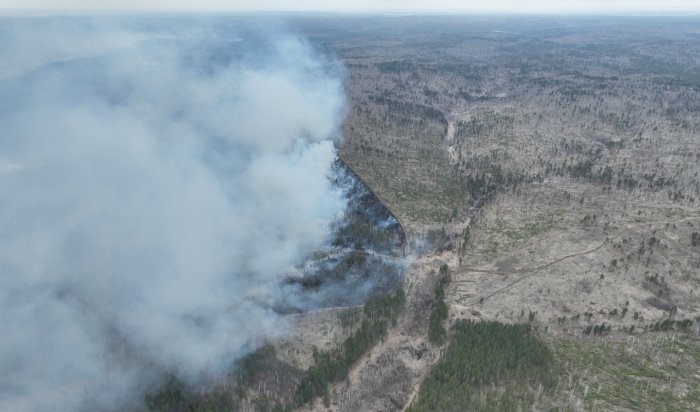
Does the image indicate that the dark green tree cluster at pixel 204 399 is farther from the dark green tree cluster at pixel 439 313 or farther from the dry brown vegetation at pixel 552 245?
the dark green tree cluster at pixel 439 313

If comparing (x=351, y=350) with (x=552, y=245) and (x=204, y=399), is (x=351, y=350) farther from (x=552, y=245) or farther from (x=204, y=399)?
(x=552, y=245)

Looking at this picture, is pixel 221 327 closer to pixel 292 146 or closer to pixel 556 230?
pixel 292 146

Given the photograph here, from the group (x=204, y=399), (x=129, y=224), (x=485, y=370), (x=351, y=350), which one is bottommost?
(x=351, y=350)

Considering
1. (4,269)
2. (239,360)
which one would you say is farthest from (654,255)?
(4,269)

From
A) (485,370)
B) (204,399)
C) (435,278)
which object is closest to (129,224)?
(204,399)

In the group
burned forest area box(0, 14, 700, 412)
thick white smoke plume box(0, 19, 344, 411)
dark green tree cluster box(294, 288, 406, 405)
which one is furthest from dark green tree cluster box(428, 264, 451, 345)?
thick white smoke plume box(0, 19, 344, 411)

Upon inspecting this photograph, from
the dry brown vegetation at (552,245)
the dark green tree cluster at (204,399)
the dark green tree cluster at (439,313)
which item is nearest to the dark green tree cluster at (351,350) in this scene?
the dry brown vegetation at (552,245)

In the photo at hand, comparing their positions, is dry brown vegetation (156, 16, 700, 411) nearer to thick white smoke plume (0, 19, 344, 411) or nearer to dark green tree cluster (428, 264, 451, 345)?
dark green tree cluster (428, 264, 451, 345)
